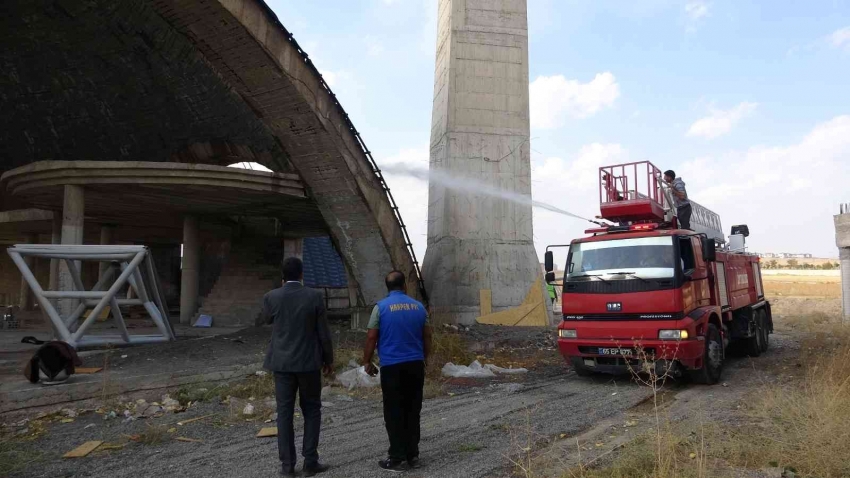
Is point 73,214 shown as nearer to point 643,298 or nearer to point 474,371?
point 474,371

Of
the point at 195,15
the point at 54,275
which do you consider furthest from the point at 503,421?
the point at 54,275

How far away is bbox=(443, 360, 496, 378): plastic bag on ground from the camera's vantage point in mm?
10000

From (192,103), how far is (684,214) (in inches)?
752

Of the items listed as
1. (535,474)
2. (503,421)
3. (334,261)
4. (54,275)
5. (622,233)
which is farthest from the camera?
(334,261)

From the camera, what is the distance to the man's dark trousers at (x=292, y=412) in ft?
15.6

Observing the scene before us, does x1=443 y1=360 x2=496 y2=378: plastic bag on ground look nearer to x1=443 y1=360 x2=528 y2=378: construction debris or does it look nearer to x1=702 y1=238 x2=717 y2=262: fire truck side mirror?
x1=443 y1=360 x2=528 y2=378: construction debris

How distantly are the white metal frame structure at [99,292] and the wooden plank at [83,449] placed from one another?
615cm

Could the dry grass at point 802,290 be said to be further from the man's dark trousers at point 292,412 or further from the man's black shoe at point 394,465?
the man's dark trousers at point 292,412

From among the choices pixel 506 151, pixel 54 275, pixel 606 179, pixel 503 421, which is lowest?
pixel 503 421

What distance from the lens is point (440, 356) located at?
10805mm

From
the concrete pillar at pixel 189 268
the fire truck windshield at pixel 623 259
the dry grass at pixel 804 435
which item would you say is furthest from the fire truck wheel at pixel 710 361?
the concrete pillar at pixel 189 268

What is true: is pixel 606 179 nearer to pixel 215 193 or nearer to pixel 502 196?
pixel 502 196

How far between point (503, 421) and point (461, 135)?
1315 centimetres

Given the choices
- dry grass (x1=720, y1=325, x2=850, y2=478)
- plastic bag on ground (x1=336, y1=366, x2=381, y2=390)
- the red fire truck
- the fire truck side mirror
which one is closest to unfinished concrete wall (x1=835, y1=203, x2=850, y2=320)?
the red fire truck
